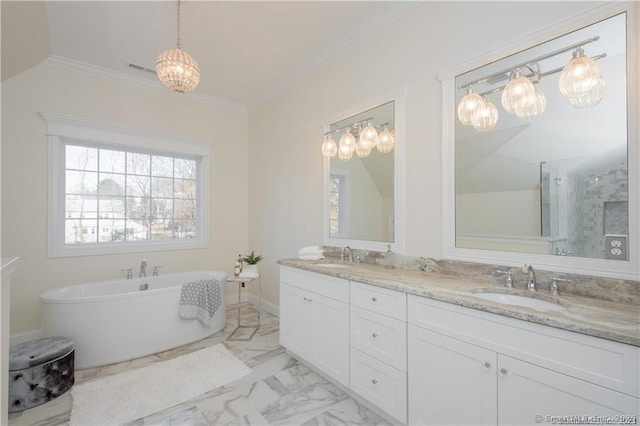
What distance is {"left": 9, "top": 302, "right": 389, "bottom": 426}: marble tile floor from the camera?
1.86 m

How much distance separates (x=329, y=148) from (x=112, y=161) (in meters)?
2.82

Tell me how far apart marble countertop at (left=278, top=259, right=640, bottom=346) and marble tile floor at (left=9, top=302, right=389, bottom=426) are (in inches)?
35.6

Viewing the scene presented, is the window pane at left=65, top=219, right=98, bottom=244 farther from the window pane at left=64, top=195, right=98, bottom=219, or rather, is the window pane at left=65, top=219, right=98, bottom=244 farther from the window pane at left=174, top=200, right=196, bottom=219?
the window pane at left=174, top=200, right=196, bottom=219

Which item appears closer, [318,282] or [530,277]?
[530,277]

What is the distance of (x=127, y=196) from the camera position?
3703mm

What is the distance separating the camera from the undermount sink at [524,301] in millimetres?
1439

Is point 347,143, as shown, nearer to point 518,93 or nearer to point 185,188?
point 518,93

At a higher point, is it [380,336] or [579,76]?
[579,76]

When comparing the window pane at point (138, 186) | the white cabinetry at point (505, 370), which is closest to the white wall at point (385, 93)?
the white cabinetry at point (505, 370)

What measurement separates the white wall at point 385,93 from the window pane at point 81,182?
202cm

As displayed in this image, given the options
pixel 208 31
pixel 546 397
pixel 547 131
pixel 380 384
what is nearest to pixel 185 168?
pixel 208 31

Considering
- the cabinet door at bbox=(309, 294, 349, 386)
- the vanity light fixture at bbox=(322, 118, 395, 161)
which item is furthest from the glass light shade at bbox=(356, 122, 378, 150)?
the cabinet door at bbox=(309, 294, 349, 386)

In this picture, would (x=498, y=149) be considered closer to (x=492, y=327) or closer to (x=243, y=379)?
(x=492, y=327)

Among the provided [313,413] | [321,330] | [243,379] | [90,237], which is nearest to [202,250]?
[90,237]
